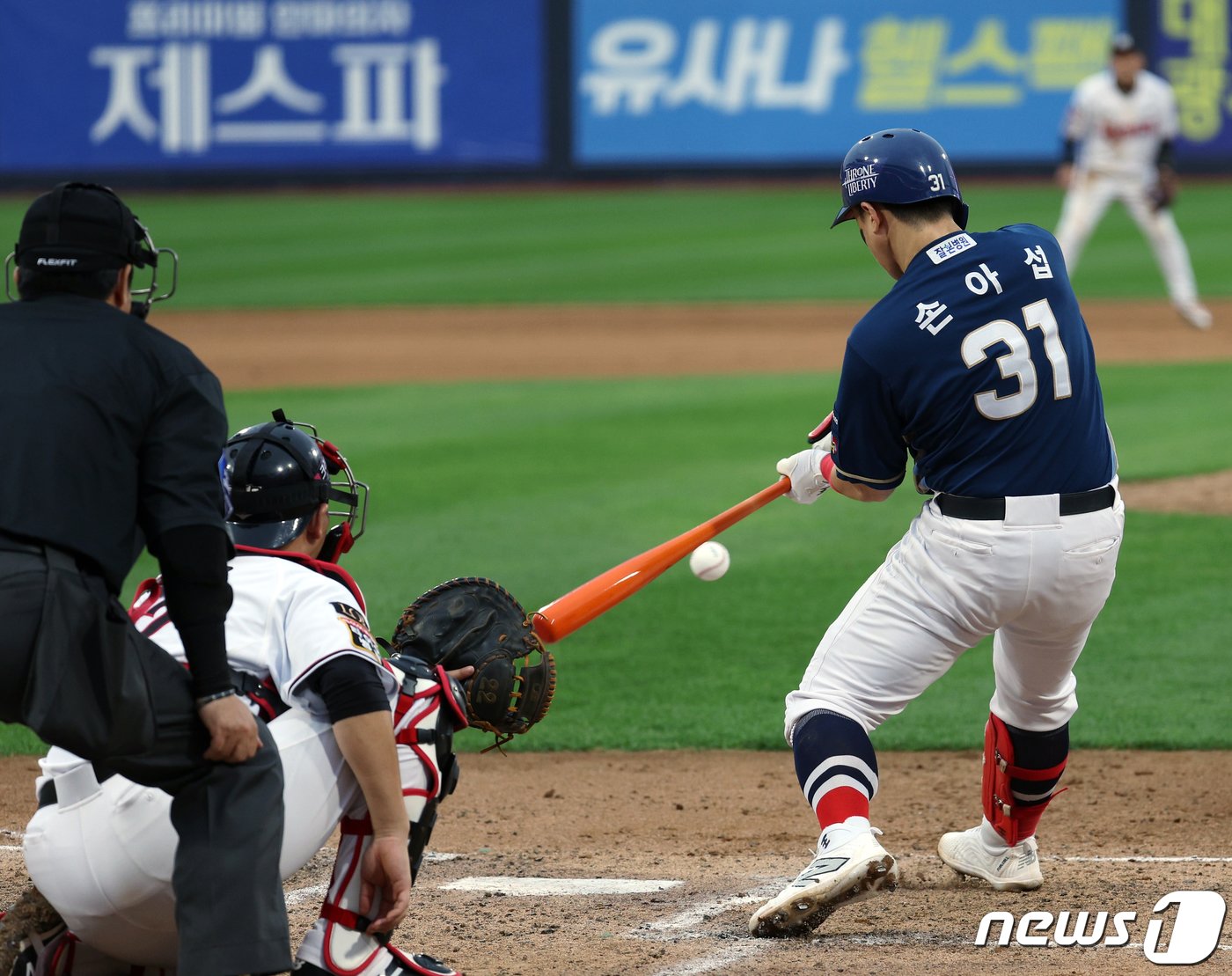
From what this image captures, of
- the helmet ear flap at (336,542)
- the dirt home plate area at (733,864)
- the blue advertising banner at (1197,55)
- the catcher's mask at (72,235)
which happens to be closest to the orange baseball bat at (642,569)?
the dirt home plate area at (733,864)

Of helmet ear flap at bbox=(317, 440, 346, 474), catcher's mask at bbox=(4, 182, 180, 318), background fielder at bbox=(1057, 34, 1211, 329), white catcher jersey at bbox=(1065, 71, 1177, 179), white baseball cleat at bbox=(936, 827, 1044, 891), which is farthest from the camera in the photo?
white catcher jersey at bbox=(1065, 71, 1177, 179)

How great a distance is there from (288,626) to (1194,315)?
1362 cm

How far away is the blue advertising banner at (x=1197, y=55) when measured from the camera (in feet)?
79.6

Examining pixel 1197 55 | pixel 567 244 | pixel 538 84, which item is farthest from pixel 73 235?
pixel 1197 55

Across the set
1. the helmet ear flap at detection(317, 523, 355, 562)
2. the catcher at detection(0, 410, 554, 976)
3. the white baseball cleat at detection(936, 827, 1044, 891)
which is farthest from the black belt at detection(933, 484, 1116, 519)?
the helmet ear flap at detection(317, 523, 355, 562)

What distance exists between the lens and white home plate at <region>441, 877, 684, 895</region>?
4305 millimetres

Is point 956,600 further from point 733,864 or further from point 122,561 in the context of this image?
point 122,561

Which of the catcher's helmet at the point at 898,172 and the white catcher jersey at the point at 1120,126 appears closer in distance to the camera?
the catcher's helmet at the point at 898,172

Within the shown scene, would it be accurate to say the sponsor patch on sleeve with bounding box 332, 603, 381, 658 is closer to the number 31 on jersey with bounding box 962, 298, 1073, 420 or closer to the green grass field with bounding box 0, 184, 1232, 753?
the number 31 on jersey with bounding box 962, 298, 1073, 420

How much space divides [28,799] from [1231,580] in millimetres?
5105

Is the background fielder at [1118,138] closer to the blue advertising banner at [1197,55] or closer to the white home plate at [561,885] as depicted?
the blue advertising banner at [1197,55]

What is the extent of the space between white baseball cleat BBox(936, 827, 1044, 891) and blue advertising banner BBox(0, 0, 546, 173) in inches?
880

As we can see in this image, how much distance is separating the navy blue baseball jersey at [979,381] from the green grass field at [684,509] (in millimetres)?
2121

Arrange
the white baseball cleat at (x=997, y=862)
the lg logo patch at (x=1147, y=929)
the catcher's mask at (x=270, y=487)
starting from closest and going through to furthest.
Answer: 1. the catcher's mask at (x=270, y=487)
2. the lg logo patch at (x=1147, y=929)
3. the white baseball cleat at (x=997, y=862)
